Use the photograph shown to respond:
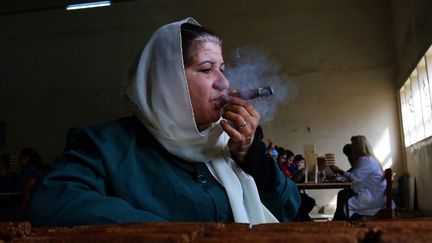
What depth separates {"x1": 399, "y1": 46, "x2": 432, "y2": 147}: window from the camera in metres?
6.39

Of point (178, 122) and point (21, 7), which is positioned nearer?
point (178, 122)

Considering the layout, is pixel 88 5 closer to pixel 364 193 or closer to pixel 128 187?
pixel 364 193

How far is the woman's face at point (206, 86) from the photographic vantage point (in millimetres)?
1323

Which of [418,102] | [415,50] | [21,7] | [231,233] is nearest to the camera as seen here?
[231,233]

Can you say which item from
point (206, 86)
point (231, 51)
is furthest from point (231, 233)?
point (231, 51)

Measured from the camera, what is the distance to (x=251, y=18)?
9398 mm

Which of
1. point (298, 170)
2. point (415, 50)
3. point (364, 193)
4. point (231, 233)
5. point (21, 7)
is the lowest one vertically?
point (364, 193)

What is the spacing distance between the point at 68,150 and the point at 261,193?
57 centimetres

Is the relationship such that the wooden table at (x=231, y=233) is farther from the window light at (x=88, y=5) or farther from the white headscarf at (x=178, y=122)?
the window light at (x=88, y=5)

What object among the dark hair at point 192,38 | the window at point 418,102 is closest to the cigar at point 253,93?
the dark hair at point 192,38

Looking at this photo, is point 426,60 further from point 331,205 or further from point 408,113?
point 331,205

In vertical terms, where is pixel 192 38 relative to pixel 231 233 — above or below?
above

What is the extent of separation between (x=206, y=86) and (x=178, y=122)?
143 mm

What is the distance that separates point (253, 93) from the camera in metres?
1.40
